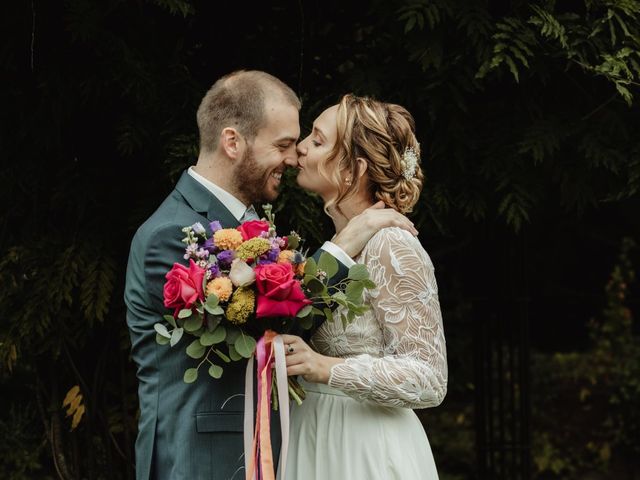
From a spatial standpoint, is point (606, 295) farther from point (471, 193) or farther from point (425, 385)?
point (425, 385)

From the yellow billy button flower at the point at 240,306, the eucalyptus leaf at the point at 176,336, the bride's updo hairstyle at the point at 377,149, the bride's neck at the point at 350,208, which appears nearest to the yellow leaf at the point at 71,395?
the bride's neck at the point at 350,208

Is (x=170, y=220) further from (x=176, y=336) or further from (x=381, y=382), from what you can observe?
(x=381, y=382)

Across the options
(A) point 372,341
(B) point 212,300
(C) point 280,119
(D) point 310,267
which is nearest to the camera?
(B) point 212,300

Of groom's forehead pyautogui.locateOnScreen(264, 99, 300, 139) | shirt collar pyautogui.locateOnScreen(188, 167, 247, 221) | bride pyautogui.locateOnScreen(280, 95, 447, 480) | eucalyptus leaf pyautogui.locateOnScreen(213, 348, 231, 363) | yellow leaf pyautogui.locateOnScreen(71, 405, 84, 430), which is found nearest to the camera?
eucalyptus leaf pyautogui.locateOnScreen(213, 348, 231, 363)

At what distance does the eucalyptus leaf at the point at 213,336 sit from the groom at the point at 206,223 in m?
0.31

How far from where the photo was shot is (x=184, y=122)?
3900 mm

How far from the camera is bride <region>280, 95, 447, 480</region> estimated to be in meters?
2.96

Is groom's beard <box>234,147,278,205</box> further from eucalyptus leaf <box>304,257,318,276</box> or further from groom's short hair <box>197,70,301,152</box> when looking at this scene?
eucalyptus leaf <box>304,257,318,276</box>

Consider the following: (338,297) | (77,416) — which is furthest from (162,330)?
(77,416)

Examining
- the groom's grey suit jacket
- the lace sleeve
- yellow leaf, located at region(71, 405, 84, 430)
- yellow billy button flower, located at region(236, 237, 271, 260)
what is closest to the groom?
the groom's grey suit jacket

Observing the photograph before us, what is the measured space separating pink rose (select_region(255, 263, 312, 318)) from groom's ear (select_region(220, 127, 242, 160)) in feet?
2.14

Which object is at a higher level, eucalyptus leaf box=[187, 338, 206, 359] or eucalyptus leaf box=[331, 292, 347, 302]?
eucalyptus leaf box=[331, 292, 347, 302]

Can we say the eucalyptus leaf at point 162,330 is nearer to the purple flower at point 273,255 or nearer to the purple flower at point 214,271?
the purple flower at point 214,271

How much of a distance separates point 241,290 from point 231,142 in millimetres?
734
